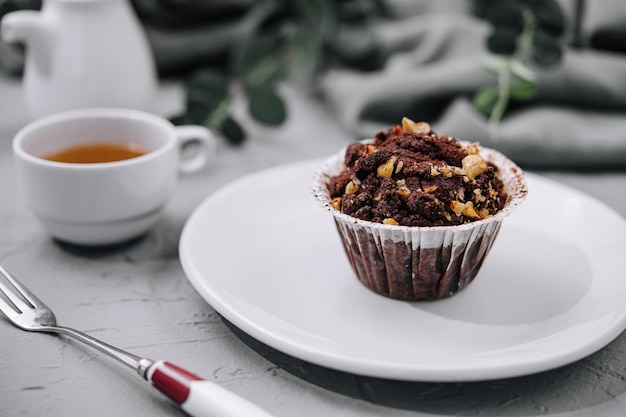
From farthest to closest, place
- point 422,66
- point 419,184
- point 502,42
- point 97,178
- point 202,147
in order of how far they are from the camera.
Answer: point 422,66
point 502,42
point 202,147
point 97,178
point 419,184

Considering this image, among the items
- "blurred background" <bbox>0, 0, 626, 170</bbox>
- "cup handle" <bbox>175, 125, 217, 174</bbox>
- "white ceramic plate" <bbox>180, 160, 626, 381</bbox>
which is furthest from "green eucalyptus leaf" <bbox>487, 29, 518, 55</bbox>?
"cup handle" <bbox>175, 125, 217, 174</bbox>

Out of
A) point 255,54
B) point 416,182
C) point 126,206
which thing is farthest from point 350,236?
point 255,54

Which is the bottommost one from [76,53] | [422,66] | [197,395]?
[422,66]

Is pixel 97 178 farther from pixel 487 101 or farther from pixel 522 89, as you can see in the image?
pixel 522 89

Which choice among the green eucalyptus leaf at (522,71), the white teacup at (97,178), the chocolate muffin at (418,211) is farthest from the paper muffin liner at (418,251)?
the green eucalyptus leaf at (522,71)

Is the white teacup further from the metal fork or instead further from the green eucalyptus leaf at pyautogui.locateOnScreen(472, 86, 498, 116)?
the green eucalyptus leaf at pyautogui.locateOnScreen(472, 86, 498, 116)

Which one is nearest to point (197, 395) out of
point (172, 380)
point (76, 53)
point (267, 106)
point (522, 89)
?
point (172, 380)
